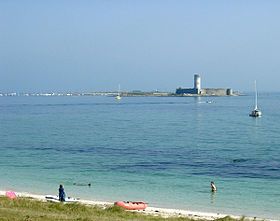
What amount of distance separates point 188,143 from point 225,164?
56.9ft

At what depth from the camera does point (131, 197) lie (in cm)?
3112

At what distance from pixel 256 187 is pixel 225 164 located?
9.78 m

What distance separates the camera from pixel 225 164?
142 ft

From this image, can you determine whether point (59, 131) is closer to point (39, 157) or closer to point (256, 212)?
point (39, 157)

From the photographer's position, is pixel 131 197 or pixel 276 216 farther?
pixel 131 197

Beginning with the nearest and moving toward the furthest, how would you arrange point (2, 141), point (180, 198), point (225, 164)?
point (180, 198)
point (225, 164)
point (2, 141)

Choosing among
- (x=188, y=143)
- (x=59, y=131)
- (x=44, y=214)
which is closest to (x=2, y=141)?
(x=59, y=131)

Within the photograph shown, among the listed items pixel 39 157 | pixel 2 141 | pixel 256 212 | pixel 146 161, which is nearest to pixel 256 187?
pixel 256 212

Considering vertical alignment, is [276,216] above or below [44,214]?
below

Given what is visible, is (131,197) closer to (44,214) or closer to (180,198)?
(180,198)

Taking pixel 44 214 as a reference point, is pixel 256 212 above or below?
below

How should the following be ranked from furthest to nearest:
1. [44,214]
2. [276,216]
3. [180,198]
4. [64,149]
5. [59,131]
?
[59,131]
[64,149]
[180,198]
[276,216]
[44,214]

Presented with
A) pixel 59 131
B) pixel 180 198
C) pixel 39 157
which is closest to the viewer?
pixel 180 198

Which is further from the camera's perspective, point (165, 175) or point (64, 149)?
point (64, 149)
